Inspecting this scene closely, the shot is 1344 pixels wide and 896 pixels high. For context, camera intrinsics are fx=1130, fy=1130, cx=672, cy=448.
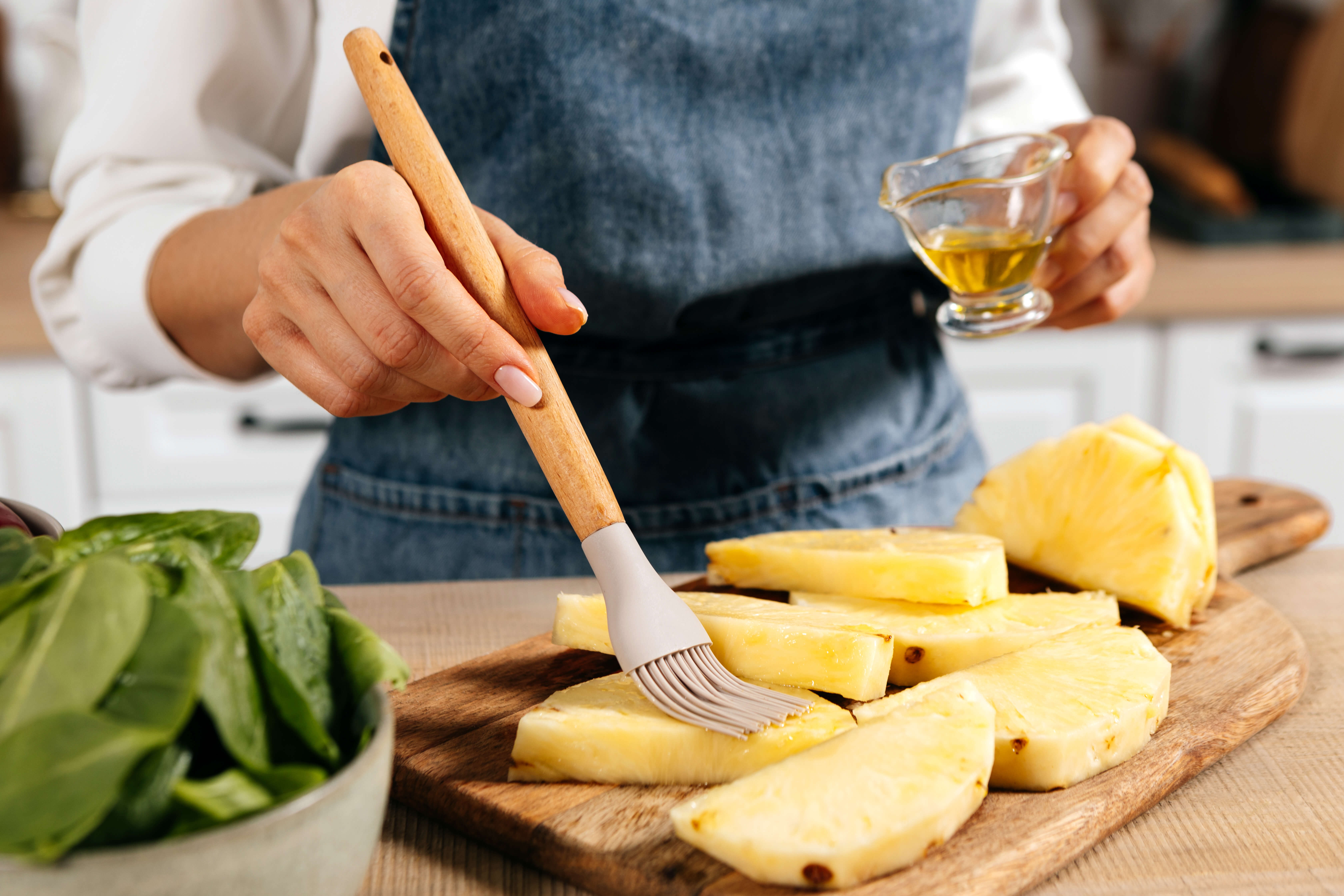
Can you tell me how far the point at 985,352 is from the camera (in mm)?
1901

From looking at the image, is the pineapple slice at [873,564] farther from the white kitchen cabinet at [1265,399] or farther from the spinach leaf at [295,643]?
the white kitchen cabinet at [1265,399]

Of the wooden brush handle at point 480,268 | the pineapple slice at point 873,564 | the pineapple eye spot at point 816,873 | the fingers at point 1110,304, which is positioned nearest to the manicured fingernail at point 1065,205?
the fingers at point 1110,304

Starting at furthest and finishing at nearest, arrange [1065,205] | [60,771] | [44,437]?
[44,437]
[1065,205]
[60,771]

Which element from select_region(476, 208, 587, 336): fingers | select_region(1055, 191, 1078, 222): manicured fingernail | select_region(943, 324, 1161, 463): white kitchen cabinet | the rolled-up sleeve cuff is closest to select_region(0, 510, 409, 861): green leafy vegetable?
select_region(476, 208, 587, 336): fingers

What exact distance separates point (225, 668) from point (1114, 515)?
646 millimetres

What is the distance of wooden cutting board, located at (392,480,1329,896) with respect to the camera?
54 cm

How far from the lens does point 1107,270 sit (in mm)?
1045

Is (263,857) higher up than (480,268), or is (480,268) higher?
(480,268)

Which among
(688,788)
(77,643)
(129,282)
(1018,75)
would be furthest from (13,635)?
(1018,75)

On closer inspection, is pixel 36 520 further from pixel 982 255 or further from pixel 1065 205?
pixel 1065 205

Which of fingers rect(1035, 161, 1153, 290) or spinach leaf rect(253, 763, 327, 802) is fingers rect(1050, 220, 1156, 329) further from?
spinach leaf rect(253, 763, 327, 802)

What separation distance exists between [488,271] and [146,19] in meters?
0.52

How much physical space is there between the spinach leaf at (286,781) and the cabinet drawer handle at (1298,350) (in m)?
1.87

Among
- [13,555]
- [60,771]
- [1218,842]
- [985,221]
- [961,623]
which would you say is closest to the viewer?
[60,771]
